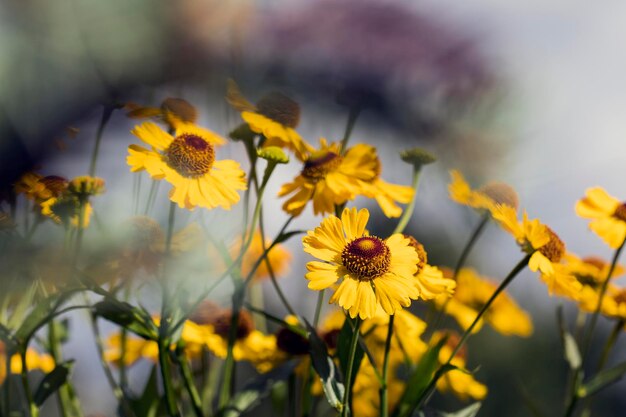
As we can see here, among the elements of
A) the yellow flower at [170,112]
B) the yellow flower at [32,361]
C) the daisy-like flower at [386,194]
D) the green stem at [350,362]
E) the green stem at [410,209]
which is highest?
the yellow flower at [170,112]

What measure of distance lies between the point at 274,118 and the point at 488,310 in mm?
292

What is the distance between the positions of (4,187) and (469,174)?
1.80 feet

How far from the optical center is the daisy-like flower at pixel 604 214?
0.44 m

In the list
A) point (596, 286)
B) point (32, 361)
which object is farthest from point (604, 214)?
point (32, 361)

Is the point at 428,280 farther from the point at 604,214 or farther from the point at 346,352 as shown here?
the point at 604,214

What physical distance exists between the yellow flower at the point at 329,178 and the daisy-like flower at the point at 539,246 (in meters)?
0.07

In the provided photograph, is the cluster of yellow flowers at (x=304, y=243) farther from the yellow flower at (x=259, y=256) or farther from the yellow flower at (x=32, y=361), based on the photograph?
the yellow flower at (x=32, y=361)

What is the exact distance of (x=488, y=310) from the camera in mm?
606

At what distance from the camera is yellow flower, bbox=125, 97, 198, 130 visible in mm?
362

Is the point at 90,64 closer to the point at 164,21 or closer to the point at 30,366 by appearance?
the point at 164,21

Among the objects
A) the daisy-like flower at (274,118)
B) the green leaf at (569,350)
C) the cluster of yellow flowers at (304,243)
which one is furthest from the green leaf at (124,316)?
the green leaf at (569,350)

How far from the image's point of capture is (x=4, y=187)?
0.31 m

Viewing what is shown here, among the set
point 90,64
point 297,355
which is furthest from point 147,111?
point 297,355

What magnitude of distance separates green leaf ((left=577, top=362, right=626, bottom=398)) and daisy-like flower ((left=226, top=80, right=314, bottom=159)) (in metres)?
0.22
